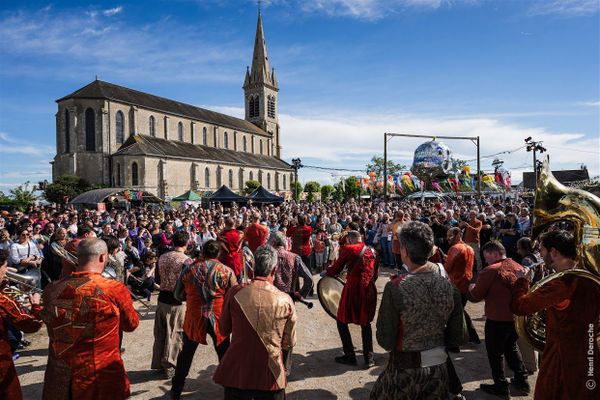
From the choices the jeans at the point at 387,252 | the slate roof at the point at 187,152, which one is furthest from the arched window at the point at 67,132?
the jeans at the point at 387,252

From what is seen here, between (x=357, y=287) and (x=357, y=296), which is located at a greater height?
(x=357, y=287)

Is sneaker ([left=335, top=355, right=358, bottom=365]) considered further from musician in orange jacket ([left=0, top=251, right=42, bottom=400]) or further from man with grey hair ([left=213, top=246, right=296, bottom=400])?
musician in orange jacket ([left=0, top=251, right=42, bottom=400])

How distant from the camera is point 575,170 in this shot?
44.9m

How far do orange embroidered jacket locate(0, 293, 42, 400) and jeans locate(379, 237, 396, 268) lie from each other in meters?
10.2

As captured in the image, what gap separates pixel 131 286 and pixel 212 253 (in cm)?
571

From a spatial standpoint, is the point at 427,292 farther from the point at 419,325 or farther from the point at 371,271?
the point at 371,271

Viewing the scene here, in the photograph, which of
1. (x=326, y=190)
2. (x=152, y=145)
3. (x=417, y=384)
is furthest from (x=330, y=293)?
(x=326, y=190)

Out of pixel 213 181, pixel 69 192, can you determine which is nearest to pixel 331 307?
pixel 69 192

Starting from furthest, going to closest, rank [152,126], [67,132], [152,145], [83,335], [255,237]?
[152,126]
[152,145]
[67,132]
[255,237]
[83,335]

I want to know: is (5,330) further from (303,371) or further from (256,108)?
(256,108)

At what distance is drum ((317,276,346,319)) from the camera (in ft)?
17.4

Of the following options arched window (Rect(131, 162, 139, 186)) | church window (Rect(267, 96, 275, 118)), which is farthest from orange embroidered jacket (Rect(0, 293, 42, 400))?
church window (Rect(267, 96, 275, 118))

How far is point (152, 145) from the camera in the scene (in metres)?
45.8

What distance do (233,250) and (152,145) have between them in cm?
4268
